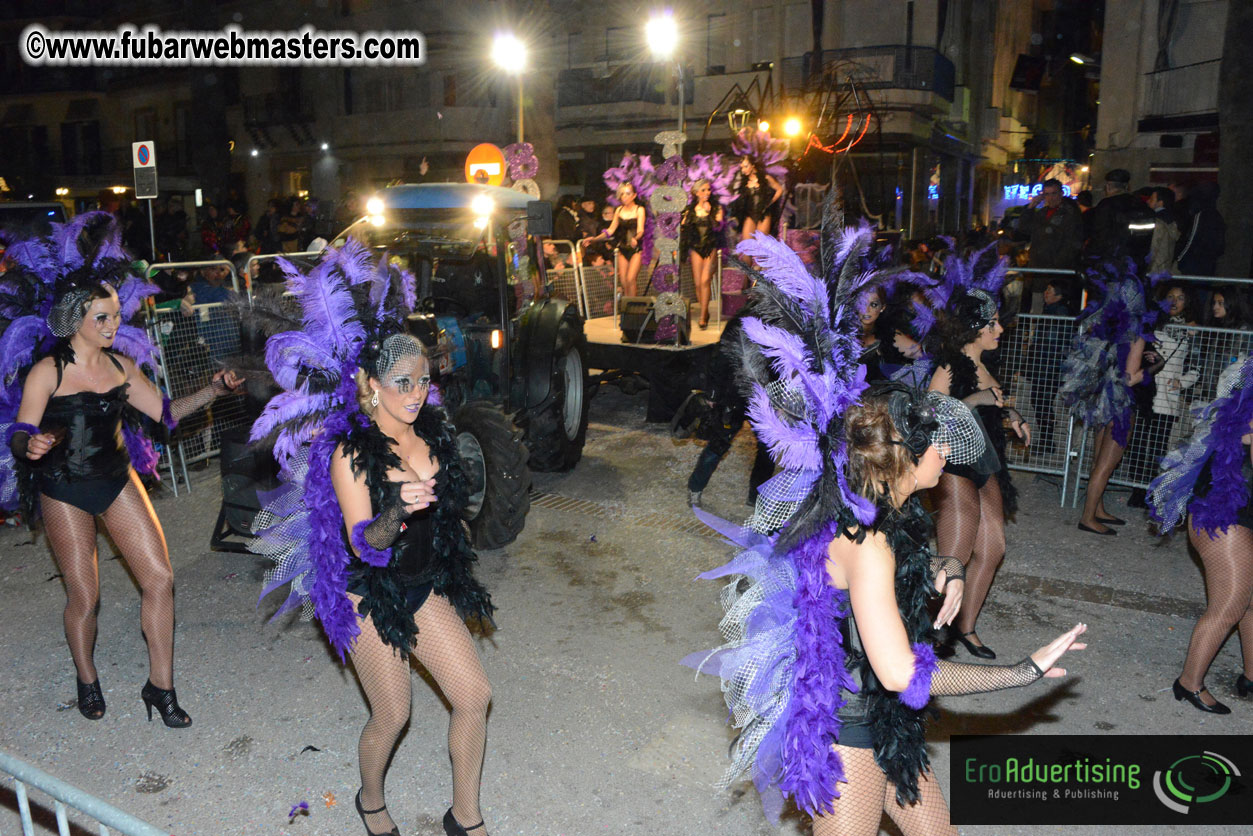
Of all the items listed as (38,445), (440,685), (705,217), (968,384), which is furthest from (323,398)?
(705,217)

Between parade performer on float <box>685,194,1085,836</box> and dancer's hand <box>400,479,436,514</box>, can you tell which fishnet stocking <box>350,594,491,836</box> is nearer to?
dancer's hand <box>400,479,436,514</box>

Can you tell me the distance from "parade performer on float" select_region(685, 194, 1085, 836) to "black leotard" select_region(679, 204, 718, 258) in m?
9.36

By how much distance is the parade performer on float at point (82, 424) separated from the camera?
420 cm

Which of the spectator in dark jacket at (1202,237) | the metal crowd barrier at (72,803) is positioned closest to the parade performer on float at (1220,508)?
the metal crowd barrier at (72,803)

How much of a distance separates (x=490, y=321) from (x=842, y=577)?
16.9ft

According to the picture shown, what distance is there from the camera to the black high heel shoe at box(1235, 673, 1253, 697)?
4.55 meters

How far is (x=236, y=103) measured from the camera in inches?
1496

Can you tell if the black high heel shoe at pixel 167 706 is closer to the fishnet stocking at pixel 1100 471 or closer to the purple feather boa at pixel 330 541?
the purple feather boa at pixel 330 541

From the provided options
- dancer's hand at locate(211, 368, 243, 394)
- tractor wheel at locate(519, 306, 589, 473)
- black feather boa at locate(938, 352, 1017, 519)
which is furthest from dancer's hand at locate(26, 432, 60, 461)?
tractor wheel at locate(519, 306, 589, 473)

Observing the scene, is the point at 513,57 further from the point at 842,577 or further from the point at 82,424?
the point at 842,577

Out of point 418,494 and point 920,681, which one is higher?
point 418,494

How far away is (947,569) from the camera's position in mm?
2863

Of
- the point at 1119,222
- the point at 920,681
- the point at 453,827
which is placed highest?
the point at 1119,222

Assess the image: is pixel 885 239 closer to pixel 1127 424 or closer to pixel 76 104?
pixel 1127 424
